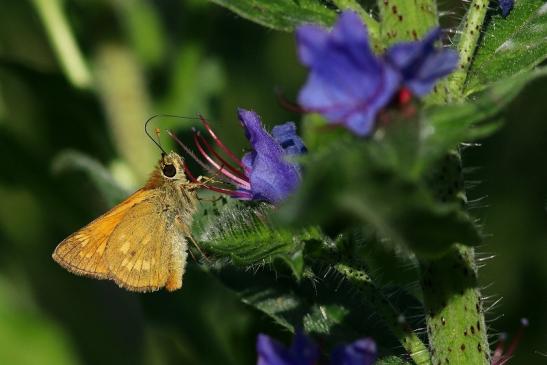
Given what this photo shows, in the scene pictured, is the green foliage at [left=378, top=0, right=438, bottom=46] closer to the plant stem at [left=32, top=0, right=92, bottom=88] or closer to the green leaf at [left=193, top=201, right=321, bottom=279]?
the green leaf at [left=193, top=201, right=321, bottom=279]

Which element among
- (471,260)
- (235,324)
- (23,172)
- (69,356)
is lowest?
(69,356)

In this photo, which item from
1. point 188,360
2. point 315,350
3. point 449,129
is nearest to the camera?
point 449,129

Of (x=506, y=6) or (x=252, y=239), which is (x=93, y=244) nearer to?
(x=252, y=239)

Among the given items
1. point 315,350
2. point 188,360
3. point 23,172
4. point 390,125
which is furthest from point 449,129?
point 23,172

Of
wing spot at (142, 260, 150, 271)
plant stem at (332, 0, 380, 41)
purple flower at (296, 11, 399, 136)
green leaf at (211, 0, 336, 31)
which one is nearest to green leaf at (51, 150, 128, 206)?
wing spot at (142, 260, 150, 271)

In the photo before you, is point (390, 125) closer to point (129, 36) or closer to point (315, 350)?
point (315, 350)

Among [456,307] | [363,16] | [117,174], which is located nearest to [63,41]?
[117,174]

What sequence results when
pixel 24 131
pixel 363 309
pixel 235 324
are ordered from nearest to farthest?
1. pixel 363 309
2. pixel 235 324
3. pixel 24 131
